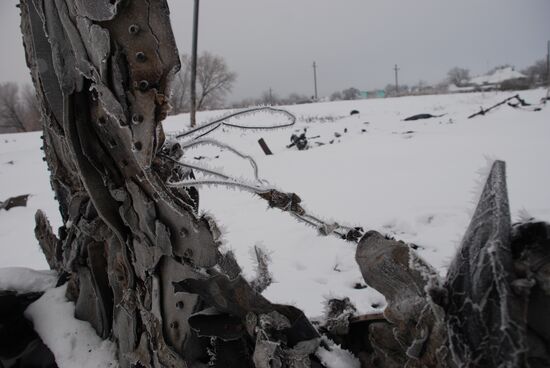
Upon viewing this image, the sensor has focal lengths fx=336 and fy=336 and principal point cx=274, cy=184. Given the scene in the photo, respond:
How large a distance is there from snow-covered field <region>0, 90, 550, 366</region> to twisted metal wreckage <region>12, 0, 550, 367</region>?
12cm

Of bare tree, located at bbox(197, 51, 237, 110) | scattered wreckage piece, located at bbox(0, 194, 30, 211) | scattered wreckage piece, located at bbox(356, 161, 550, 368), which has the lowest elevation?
scattered wreckage piece, located at bbox(0, 194, 30, 211)

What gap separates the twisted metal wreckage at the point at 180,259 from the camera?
0.48 meters

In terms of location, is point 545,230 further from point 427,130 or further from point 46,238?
point 427,130

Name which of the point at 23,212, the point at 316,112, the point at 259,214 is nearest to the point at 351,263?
the point at 259,214

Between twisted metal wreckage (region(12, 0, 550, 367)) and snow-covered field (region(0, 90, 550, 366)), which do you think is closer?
twisted metal wreckage (region(12, 0, 550, 367))

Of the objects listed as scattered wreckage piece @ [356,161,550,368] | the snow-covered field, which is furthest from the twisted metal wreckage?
the snow-covered field

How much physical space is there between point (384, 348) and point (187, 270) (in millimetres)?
500

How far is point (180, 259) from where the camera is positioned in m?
0.87

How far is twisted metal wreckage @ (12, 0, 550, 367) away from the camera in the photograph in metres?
0.48

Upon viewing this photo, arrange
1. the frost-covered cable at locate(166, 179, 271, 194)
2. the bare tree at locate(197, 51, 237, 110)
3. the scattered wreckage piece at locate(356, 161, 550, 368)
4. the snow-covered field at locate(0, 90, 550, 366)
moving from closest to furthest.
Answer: the scattered wreckage piece at locate(356, 161, 550, 368)
the frost-covered cable at locate(166, 179, 271, 194)
the snow-covered field at locate(0, 90, 550, 366)
the bare tree at locate(197, 51, 237, 110)

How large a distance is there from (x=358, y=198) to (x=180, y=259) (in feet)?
10.0

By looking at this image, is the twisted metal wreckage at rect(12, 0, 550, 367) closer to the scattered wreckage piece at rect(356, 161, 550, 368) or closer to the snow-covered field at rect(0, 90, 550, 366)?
the scattered wreckage piece at rect(356, 161, 550, 368)

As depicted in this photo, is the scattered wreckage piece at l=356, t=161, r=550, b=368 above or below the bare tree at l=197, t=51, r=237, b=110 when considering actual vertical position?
below

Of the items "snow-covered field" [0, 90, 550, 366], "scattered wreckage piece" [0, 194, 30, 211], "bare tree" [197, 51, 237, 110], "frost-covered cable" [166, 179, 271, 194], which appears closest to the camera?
"frost-covered cable" [166, 179, 271, 194]
